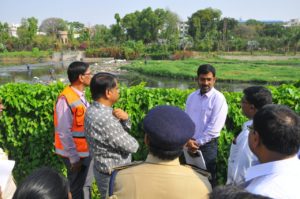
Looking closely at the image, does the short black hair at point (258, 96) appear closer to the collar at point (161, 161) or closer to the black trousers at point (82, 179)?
the collar at point (161, 161)

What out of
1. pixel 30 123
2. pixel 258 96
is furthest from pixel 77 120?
pixel 258 96

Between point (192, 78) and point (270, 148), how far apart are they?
98.9 feet

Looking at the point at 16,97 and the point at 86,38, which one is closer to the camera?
the point at 16,97

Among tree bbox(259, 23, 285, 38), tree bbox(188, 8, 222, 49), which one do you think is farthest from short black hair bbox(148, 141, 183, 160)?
tree bbox(259, 23, 285, 38)

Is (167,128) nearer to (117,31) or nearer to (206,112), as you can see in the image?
(206,112)

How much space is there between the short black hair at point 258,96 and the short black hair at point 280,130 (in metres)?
0.98

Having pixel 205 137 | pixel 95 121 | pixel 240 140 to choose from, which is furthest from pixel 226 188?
pixel 205 137

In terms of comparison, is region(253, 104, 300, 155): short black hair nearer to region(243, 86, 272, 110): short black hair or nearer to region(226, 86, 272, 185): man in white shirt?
region(226, 86, 272, 185): man in white shirt

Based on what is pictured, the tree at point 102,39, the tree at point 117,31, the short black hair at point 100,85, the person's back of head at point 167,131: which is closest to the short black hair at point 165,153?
the person's back of head at point 167,131

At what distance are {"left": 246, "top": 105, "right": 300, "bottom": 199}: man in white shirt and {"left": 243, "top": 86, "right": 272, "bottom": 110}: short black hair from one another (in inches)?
37.7

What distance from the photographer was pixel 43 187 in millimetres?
1752

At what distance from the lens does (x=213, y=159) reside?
4.09m

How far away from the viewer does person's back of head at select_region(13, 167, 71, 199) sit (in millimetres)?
1709

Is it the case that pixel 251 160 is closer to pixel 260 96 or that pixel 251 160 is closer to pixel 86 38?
→ pixel 260 96
